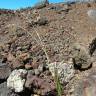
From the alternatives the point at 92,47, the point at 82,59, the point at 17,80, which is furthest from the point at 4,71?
the point at 92,47

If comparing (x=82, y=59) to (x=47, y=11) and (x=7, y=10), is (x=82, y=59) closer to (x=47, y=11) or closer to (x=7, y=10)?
(x=47, y=11)

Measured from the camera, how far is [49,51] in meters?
7.48

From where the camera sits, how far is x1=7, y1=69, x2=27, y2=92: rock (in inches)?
251

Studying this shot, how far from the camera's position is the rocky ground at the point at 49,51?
6332 mm

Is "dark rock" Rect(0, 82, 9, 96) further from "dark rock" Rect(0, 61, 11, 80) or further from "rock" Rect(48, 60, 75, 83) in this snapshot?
"rock" Rect(48, 60, 75, 83)

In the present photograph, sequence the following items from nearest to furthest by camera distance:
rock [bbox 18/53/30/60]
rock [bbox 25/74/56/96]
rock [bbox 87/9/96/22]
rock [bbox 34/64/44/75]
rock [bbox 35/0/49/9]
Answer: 1. rock [bbox 25/74/56/96]
2. rock [bbox 34/64/44/75]
3. rock [bbox 18/53/30/60]
4. rock [bbox 87/9/96/22]
5. rock [bbox 35/0/49/9]

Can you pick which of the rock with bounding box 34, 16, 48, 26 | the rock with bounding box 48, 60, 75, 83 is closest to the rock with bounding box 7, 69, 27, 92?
the rock with bounding box 48, 60, 75, 83

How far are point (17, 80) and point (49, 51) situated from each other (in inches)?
53.2

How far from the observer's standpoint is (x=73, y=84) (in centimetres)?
645

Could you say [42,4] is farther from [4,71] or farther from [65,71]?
[65,71]

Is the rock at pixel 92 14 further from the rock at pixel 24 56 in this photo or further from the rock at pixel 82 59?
the rock at pixel 24 56

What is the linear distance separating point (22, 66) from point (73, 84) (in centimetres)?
124

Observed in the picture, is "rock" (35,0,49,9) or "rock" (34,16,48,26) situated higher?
"rock" (35,0,49,9)

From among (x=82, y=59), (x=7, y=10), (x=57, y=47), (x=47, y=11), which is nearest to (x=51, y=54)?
(x=57, y=47)
